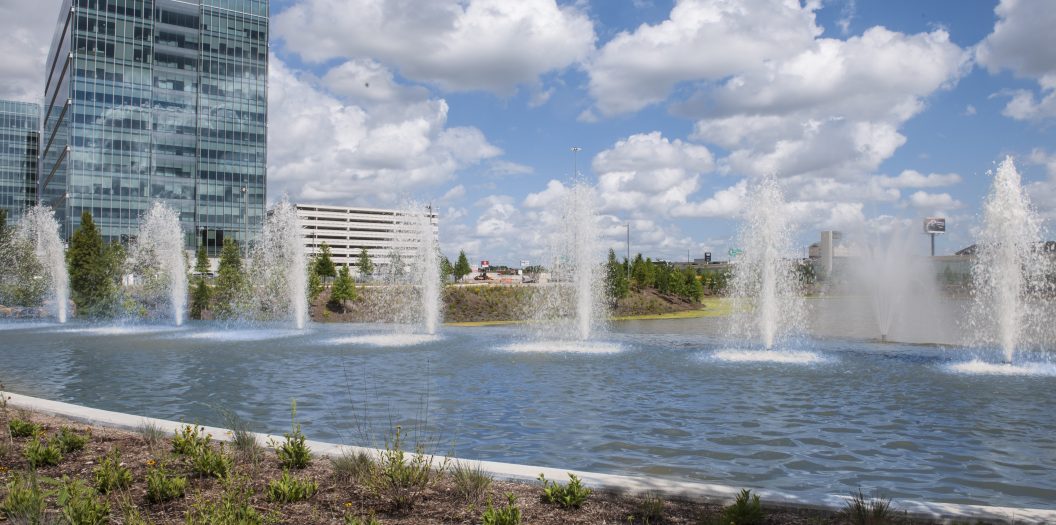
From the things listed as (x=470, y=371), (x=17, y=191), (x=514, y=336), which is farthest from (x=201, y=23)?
(x=470, y=371)

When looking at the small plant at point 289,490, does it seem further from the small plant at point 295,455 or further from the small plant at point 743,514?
the small plant at point 743,514

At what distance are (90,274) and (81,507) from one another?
42486 millimetres

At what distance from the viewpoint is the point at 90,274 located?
41.5 metres

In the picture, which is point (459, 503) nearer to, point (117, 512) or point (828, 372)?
point (117, 512)

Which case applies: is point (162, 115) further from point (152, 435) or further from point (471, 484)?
point (471, 484)

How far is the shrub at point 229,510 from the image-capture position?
5078 mm

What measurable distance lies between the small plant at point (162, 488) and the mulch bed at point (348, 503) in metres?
0.06

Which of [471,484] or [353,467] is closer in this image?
[471,484]

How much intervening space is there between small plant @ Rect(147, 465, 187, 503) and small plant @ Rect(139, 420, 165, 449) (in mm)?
1999

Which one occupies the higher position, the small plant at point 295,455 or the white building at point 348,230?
the white building at point 348,230

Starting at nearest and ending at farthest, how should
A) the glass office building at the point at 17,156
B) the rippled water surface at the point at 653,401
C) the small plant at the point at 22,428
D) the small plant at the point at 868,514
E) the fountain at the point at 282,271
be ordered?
the small plant at the point at 868,514, the rippled water surface at the point at 653,401, the small plant at the point at 22,428, the fountain at the point at 282,271, the glass office building at the point at 17,156

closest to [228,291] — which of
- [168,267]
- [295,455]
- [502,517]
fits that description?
[168,267]

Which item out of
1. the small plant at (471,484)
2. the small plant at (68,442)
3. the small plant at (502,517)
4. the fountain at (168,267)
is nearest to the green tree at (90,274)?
the fountain at (168,267)

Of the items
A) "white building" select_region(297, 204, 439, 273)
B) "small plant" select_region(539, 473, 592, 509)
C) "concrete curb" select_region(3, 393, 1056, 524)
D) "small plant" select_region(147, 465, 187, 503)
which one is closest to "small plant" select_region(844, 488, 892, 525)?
"concrete curb" select_region(3, 393, 1056, 524)
